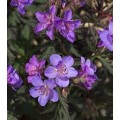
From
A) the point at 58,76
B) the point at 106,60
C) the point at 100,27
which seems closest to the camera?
the point at 58,76

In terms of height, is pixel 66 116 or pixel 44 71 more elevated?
pixel 44 71

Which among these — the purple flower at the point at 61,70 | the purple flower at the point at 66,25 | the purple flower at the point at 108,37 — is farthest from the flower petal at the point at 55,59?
the purple flower at the point at 108,37

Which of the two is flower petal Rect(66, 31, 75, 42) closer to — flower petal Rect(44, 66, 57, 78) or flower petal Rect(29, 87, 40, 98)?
flower petal Rect(44, 66, 57, 78)

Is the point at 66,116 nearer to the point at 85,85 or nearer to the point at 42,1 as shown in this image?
the point at 85,85

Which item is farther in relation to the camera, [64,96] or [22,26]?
[22,26]

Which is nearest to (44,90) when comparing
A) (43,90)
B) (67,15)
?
(43,90)

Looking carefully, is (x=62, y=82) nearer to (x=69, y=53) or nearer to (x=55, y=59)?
(x=55, y=59)

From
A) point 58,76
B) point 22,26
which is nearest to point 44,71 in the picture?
point 58,76
